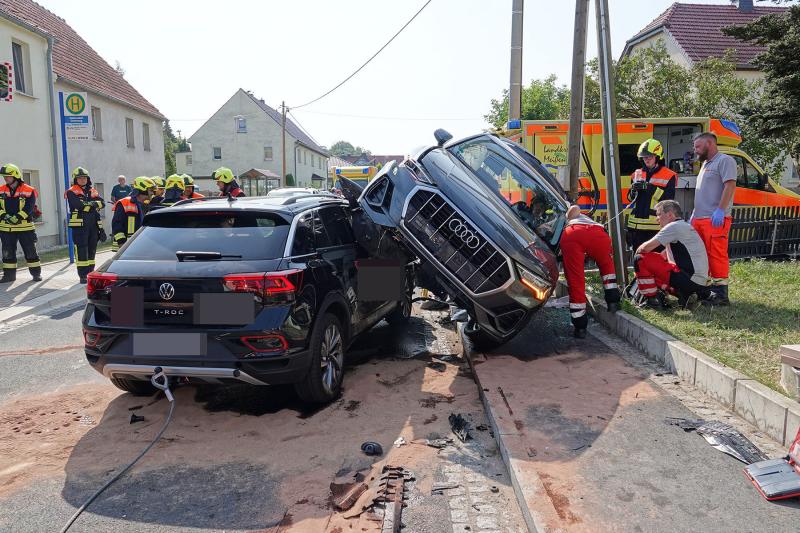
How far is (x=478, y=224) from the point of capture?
17.5ft

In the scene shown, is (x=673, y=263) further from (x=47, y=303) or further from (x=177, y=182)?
(x=47, y=303)

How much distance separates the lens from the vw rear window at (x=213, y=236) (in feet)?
14.4

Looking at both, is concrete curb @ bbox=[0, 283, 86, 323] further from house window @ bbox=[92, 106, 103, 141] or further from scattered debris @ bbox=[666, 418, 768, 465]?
house window @ bbox=[92, 106, 103, 141]

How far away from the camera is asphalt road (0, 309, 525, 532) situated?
324 cm

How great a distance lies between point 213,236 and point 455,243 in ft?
6.94

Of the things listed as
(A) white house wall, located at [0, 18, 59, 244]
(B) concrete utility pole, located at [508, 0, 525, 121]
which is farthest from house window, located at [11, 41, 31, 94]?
(B) concrete utility pole, located at [508, 0, 525, 121]

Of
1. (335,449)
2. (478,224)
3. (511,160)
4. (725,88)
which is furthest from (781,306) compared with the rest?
(725,88)

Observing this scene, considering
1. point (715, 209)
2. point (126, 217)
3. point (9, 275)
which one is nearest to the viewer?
point (715, 209)

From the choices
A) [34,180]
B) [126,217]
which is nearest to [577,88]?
[126,217]

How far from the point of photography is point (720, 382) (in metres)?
4.48

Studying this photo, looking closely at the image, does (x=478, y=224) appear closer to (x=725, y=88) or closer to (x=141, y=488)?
(x=141, y=488)

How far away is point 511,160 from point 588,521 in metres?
4.24

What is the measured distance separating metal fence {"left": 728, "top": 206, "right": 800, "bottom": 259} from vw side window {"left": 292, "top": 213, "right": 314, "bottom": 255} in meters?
9.05

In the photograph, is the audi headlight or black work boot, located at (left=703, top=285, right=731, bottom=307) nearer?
the audi headlight
